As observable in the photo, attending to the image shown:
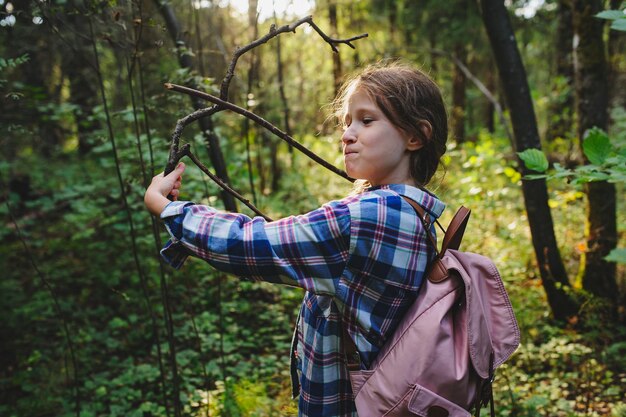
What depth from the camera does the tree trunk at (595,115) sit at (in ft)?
12.1

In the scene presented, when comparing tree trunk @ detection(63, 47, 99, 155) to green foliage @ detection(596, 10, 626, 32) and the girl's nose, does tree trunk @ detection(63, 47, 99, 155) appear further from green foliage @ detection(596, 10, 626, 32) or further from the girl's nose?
green foliage @ detection(596, 10, 626, 32)

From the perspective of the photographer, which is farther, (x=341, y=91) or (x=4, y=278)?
(x=4, y=278)

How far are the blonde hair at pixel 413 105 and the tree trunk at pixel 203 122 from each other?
4.80 ft

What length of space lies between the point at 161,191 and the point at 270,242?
336mm

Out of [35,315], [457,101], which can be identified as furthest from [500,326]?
[457,101]

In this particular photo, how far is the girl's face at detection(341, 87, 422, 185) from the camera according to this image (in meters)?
1.35

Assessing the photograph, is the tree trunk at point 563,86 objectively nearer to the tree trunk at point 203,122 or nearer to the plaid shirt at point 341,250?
the tree trunk at point 203,122

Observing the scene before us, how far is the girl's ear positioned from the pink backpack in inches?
8.8

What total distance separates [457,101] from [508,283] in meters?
8.31

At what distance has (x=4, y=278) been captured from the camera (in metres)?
5.30

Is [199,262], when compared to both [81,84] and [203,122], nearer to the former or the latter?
[203,122]

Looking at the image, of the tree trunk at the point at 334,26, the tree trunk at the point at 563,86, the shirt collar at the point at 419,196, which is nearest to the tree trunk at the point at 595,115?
the shirt collar at the point at 419,196

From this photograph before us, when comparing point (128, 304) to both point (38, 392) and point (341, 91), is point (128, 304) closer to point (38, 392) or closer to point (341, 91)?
point (38, 392)

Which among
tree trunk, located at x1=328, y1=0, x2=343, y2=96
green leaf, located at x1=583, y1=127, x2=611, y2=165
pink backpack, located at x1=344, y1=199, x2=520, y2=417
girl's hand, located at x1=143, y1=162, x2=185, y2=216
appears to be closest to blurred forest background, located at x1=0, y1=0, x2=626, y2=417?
green leaf, located at x1=583, y1=127, x2=611, y2=165
